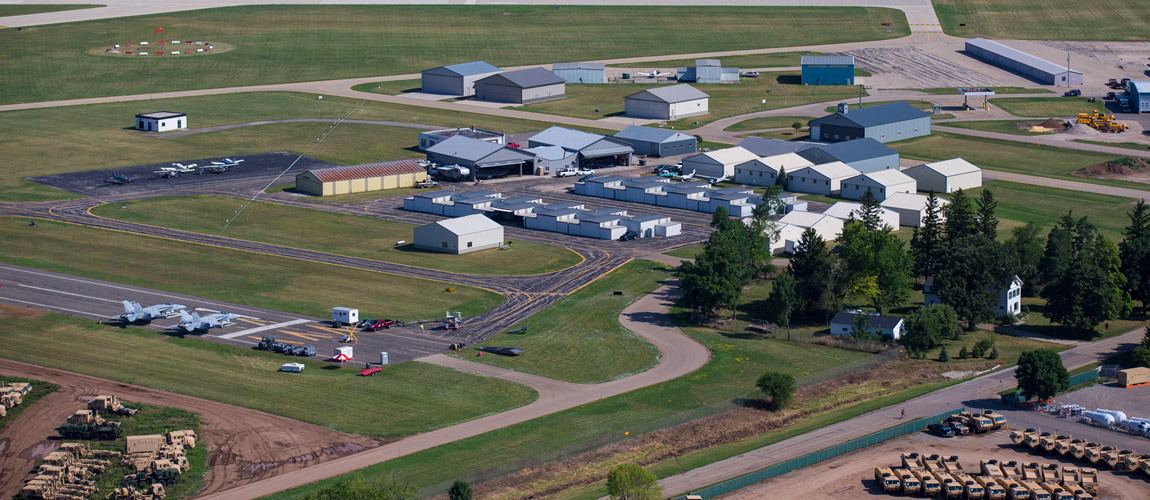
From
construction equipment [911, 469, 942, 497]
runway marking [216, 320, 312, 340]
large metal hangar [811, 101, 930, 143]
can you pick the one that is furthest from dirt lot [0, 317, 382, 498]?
large metal hangar [811, 101, 930, 143]

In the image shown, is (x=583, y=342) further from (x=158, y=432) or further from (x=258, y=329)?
(x=158, y=432)

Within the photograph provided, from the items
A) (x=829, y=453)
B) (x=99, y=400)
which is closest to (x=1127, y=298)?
(x=829, y=453)

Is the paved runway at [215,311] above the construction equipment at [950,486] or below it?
above

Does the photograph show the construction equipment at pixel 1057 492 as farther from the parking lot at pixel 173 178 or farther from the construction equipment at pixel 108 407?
the parking lot at pixel 173 178

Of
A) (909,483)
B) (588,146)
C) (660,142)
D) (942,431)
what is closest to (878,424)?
(942,431)

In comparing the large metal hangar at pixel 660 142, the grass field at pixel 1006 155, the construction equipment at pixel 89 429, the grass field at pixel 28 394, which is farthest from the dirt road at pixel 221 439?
the grass field at pixel 1006 155

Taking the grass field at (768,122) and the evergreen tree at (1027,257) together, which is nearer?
the evergreen tree at (1027,257)

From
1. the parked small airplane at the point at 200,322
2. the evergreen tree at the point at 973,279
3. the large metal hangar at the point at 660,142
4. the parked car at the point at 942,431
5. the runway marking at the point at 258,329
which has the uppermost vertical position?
the large metal hangar at the point at 660,142
